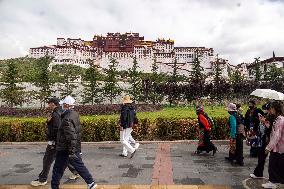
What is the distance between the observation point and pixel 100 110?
31469 mm

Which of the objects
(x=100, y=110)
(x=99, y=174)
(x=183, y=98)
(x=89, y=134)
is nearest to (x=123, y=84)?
(x=183, y=98)

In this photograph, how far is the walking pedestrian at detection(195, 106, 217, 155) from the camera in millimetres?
10492

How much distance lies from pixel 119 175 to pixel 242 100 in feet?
151

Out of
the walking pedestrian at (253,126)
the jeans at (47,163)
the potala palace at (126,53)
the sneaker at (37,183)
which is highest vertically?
the potala palace at (126,53)

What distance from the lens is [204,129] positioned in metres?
10.5

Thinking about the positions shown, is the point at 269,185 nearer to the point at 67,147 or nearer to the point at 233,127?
the point at 233,127

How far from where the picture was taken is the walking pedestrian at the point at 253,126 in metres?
9.64

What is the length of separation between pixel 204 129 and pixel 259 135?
1607mm

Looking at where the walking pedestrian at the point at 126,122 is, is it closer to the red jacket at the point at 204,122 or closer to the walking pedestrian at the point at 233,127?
the red jacket at the point at 204,122

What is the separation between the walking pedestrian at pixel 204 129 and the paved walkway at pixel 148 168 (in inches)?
9.0

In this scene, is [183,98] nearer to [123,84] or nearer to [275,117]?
[123,84]

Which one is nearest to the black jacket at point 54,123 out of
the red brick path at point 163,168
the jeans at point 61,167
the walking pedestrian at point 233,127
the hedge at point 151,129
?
the jeans at point 61,167

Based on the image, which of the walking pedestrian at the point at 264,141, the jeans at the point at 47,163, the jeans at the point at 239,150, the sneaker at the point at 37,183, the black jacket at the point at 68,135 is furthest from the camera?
the jeans at the point at 239,150

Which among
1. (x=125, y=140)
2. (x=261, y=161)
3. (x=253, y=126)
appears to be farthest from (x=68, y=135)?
(x=253, y=126)
